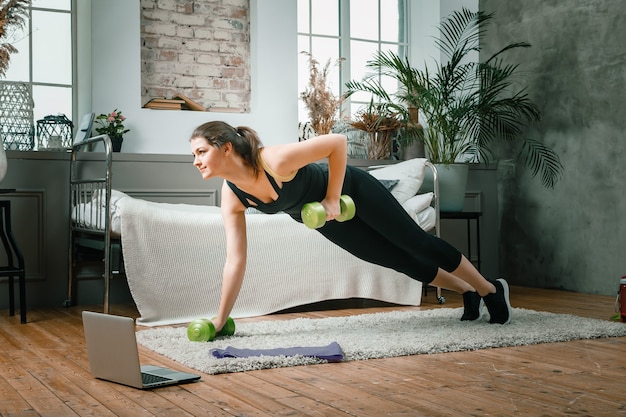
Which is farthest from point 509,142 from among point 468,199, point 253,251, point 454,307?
point 253,251

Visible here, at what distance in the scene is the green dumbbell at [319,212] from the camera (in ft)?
8.83

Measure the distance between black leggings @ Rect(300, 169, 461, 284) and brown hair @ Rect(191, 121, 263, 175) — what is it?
429 millimetres

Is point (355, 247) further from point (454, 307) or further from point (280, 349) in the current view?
point (454, 307)

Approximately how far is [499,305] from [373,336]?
0.60 m

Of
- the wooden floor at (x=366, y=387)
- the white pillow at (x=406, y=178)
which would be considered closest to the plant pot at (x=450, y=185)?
the white pillow at (x=406, y=178)

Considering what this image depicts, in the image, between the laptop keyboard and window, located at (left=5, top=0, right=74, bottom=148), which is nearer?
the laptop keyboard

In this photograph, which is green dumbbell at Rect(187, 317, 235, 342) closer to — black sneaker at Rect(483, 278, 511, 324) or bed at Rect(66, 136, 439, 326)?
bed at Rect(66, 136, 439, 326)

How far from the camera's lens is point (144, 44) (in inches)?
206

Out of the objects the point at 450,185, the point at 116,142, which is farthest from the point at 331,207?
the point at 116,142

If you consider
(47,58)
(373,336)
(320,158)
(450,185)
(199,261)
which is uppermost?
(47,58)

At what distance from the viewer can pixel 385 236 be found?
3.02 metres

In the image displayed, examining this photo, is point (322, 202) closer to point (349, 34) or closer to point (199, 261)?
point (199, 261)

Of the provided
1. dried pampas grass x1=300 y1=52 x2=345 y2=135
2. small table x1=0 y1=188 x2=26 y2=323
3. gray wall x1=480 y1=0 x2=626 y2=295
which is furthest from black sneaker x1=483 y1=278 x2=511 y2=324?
dried pampas grass x1=300 y1=52 x2=345 y2=135

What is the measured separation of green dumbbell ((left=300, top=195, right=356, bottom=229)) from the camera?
8.83ft
